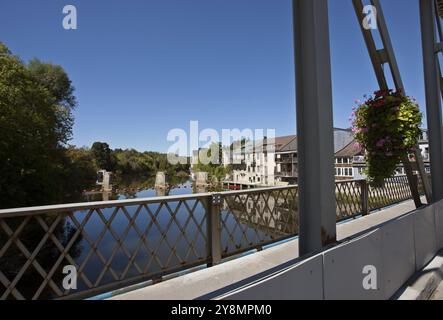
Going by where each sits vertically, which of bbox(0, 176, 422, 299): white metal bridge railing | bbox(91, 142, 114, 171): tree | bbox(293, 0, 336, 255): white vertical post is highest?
bbox(91, 142, 114, 171): tree

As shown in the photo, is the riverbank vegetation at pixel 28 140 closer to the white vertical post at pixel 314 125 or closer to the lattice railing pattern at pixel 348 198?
the lattice railing pattern at pixel 348 198

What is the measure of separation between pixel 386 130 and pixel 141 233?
2868mm

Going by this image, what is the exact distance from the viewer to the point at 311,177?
1.71 metres

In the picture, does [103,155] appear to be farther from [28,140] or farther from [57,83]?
[28,140]

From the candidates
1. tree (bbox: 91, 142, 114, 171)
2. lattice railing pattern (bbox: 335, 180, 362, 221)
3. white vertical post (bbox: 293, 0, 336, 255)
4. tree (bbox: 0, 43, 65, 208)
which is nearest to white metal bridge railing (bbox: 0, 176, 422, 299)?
lattice railing pattern (bbox: 335, 180, 362, 221)

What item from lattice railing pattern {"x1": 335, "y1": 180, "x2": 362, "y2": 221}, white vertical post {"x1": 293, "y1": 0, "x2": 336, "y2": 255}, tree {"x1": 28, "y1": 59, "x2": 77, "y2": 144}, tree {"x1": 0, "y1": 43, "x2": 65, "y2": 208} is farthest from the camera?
tree {"x1": 28, "y1": 59, "x2": 77, "y2": 144}

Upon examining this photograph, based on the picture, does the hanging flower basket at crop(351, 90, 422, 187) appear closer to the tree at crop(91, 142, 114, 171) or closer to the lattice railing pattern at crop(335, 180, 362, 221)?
the lattice railing pattern at crop(335, 180, 362, 221)

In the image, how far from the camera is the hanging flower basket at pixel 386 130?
276cm

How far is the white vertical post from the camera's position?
1685 mm

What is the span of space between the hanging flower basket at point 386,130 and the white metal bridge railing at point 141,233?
1381 millimetres

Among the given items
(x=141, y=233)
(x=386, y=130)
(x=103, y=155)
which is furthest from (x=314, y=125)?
(x=103, y=155)

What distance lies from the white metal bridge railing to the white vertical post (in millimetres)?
1463

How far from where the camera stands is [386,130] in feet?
9.35

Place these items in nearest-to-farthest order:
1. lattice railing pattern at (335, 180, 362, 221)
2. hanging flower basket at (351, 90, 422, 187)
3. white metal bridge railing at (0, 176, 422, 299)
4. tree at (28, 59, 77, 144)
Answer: white metal bridge railing at (0, 176, 422, 299) < hanging flower basket at (351, 90, 422, 187) < lattice railing pattern at (335, 180, 362, 221) < tree at (28, 59, 77, 144)
